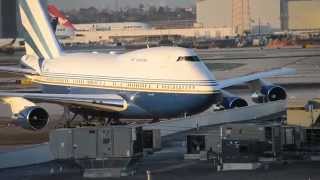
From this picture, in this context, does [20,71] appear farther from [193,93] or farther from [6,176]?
[6,176]

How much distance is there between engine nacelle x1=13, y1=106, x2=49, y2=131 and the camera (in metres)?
47.0

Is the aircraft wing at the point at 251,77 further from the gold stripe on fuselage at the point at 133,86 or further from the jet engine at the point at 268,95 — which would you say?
the gold stripe on fuselage at the point at 133,86

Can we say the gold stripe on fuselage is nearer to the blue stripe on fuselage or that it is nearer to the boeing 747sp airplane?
the boeing 747sp airplane

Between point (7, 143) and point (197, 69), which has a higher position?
point (197, 69)

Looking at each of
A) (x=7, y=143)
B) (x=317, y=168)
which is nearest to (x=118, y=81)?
(x=7, y=143)

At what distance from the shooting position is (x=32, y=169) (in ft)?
116

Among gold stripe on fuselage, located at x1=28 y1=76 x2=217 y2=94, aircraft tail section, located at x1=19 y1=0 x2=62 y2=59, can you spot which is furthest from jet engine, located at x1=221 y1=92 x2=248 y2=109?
aircraft tail section, located at x1=19 y1=0 x2=62 y2=59

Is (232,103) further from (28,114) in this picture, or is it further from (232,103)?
(28,114)

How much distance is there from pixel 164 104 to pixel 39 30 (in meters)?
18.3

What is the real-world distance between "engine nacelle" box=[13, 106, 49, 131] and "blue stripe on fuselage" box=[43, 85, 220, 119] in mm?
5776

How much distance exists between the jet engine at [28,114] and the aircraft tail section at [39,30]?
15.3 meters

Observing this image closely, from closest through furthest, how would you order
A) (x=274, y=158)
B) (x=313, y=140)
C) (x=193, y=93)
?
1. (x=274, y=158)
2. (x=313, y=140)
3. (x=193, y=93)

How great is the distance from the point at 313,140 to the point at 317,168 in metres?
4.93

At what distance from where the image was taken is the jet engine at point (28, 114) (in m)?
47.1
